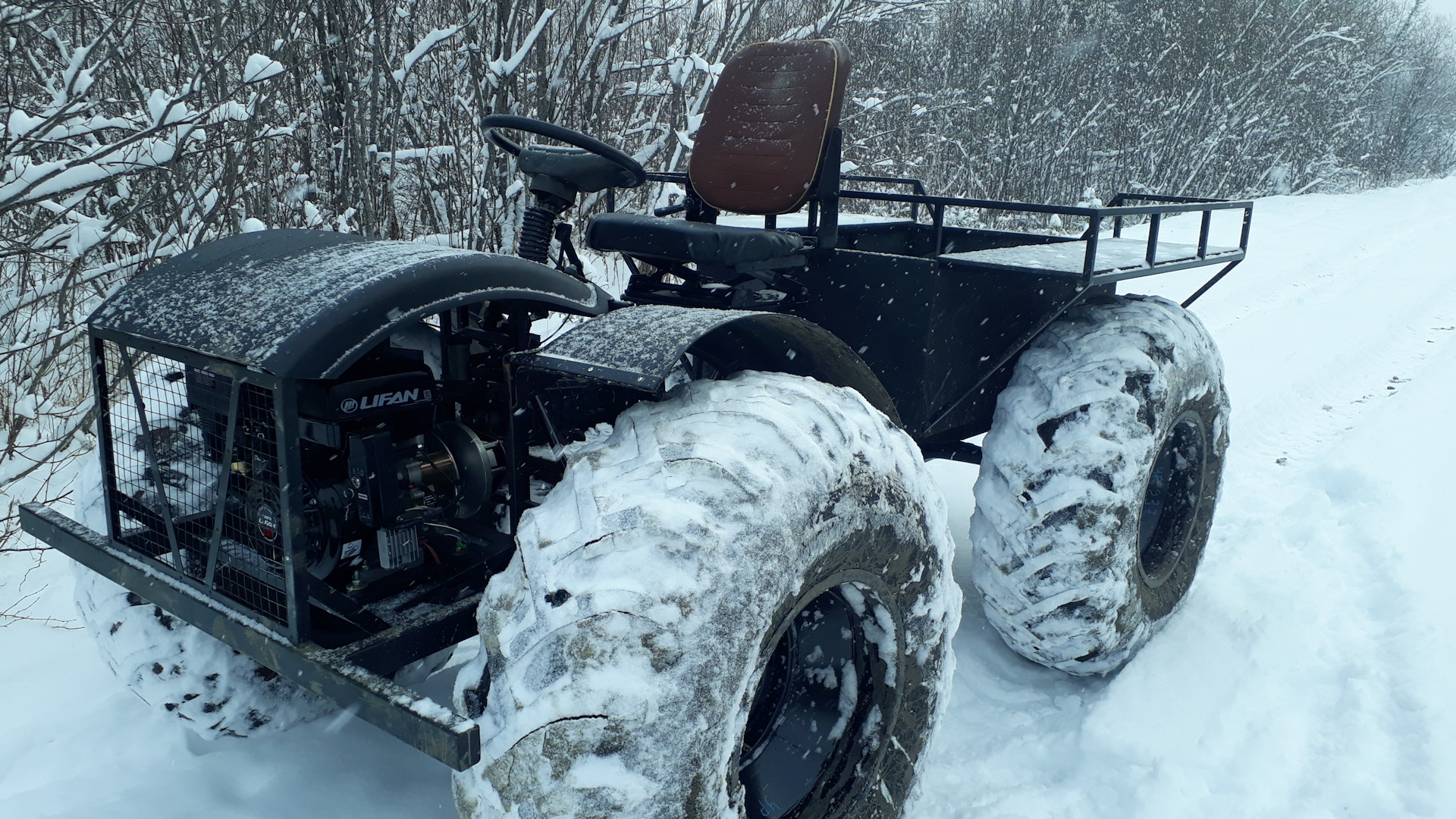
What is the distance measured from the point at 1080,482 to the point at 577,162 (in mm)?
1508

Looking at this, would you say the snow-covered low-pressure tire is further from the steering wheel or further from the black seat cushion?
the black seat cushion

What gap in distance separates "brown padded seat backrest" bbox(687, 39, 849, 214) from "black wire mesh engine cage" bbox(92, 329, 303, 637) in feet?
6.02

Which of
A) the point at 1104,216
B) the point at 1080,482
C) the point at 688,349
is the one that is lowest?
the point at 1080,482

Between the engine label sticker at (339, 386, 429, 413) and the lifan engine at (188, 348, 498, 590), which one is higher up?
the engine label sticker at (339, 386, 429, 413)

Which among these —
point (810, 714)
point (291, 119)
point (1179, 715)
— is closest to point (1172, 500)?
point (1179, 715)

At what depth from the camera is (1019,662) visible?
2.87m

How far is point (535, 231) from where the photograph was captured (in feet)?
7.26

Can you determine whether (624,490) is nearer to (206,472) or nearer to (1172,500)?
(206,472)

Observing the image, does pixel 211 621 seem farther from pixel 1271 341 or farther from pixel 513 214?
pixel 1271 341

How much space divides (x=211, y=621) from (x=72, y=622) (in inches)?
64.8

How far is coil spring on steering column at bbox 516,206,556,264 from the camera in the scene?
220cm

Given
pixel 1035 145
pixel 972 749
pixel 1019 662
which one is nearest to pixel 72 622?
pixel 972 749

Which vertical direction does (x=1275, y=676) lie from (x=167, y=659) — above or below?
below

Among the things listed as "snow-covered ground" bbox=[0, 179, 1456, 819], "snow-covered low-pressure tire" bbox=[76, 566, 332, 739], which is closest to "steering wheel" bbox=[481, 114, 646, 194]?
"snow-covered low-pressure tire" bbox=[76, 566, 332, 739]
